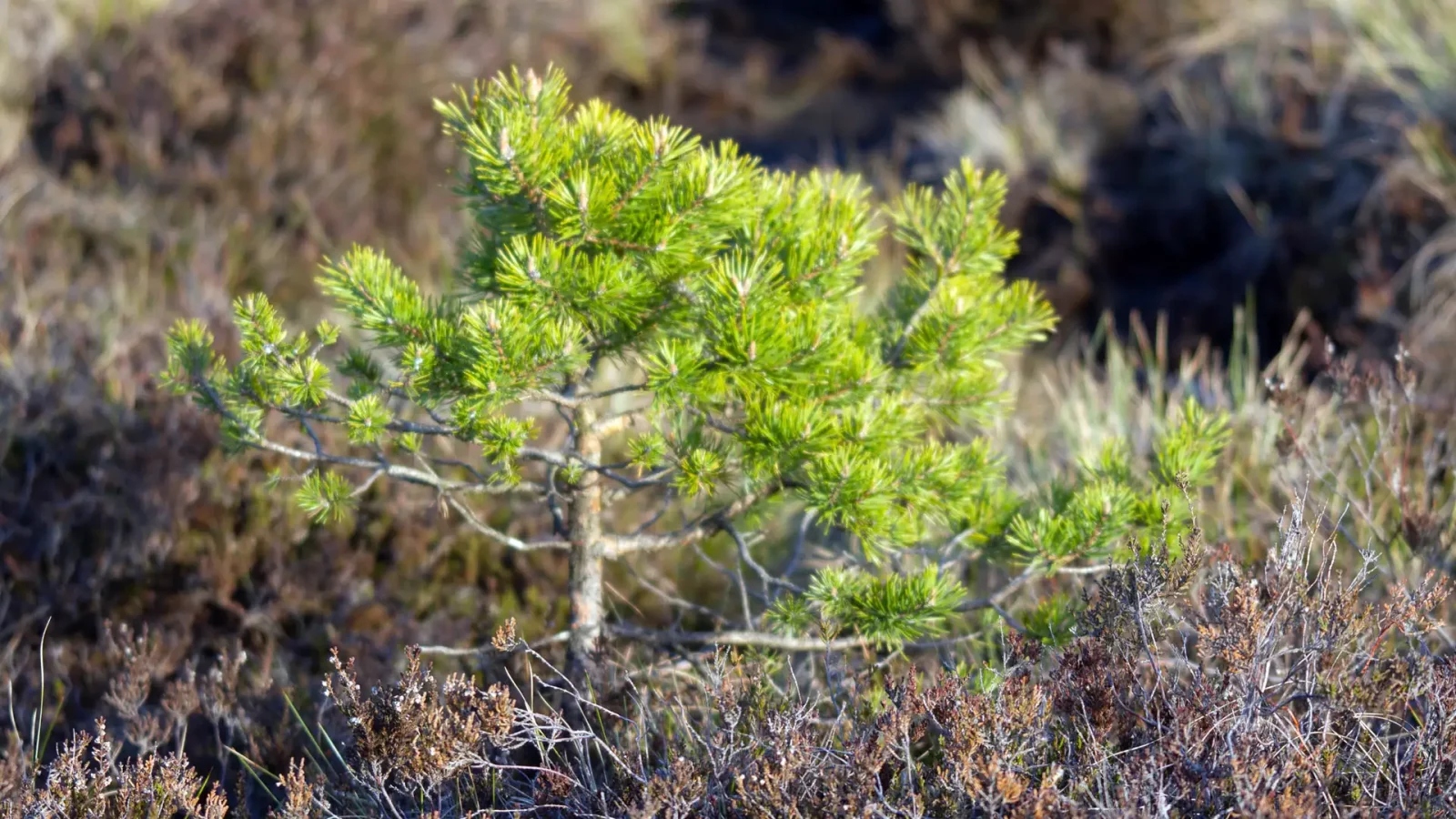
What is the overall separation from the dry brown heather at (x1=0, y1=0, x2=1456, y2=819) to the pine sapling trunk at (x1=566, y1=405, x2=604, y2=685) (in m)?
0.09

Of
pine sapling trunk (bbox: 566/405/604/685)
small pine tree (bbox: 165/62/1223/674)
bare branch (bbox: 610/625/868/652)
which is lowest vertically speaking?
bare branch (bbox: 610/625/868/652)

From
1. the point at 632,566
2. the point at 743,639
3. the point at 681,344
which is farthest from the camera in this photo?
the point at 632,566

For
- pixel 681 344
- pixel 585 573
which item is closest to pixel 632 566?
pixel 585 573

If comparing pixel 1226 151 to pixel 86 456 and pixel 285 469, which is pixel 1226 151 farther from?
pixel 86 456

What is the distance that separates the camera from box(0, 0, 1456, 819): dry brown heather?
2105mm

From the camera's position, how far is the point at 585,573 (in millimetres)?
2596

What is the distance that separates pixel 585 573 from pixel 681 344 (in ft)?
2.19

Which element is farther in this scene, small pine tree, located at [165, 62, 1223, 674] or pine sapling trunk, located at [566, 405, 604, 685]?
pine sapling trunk, located at [566, 405, 604, 685]

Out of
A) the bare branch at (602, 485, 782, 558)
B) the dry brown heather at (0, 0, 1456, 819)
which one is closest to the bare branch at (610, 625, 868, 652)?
the dry brown heather at (0, 0, 1456, 819)

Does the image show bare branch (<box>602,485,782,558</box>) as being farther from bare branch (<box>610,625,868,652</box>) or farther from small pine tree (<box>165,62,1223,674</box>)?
bare branch (<box>610,625,868,652</box>)

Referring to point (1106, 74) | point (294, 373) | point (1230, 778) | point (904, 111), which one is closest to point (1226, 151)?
point (1106, 74)

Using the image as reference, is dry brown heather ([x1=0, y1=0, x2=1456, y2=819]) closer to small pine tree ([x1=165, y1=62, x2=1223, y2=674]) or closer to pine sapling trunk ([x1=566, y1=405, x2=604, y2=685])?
pine sapling trunk ([x1=566, y1=405, x2=604, y2=685])

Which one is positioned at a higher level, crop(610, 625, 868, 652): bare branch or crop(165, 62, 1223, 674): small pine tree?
crop(165, 62, 1223, 674): small pine tree

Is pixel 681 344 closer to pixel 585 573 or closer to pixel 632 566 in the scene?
pixel 585 573
